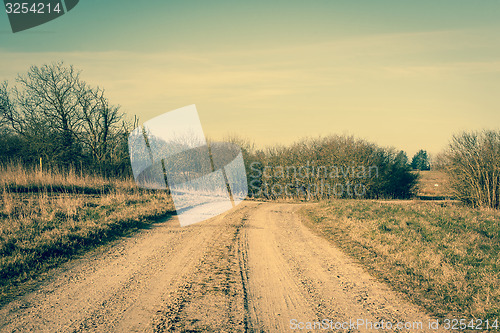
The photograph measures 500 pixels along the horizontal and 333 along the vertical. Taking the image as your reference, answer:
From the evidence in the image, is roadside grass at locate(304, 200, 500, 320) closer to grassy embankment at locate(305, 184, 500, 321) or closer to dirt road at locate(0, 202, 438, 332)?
grassy embankment at locate(305, 184, 500, 321)

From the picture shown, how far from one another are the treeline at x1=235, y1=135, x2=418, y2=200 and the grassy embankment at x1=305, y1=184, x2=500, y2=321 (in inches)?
678

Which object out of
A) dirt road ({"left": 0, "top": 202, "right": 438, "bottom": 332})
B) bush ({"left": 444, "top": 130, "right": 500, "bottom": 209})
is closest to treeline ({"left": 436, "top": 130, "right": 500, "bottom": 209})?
bush ({"left": 444, "top": 130, "right": 500, "bottom": 209})

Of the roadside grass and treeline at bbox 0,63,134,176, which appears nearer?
the roadside grass

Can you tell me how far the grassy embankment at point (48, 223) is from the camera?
6171mm

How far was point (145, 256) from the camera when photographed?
7172 mm

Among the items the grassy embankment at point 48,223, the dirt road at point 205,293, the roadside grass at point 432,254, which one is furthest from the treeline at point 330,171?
the dirt road at point 205,293

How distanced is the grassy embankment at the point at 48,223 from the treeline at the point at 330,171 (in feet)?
60.2

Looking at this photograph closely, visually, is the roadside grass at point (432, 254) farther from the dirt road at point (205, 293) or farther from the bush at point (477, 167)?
the bush at point (477, 167)

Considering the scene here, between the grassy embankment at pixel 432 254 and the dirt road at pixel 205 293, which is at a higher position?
the dirt road at pixel 205 293

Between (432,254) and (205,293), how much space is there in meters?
5.20

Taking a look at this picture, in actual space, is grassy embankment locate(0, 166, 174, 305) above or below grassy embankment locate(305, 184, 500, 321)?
above

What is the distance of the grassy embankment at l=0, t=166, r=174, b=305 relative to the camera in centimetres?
617

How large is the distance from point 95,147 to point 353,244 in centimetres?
2468

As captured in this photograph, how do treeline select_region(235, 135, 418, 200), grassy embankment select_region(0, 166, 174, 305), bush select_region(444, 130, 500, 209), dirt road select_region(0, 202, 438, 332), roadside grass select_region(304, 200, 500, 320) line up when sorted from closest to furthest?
1. dirt road select_region(0, 202, 438, 332)
2. roadside grass select_region(304, 200, 500, 320)
3. grassy embankment select_region(0, 166, 174, 305)
4. bush select_region(444, 130, 500, 209)
5. treeline select_region(235, 135, 418, 200)
